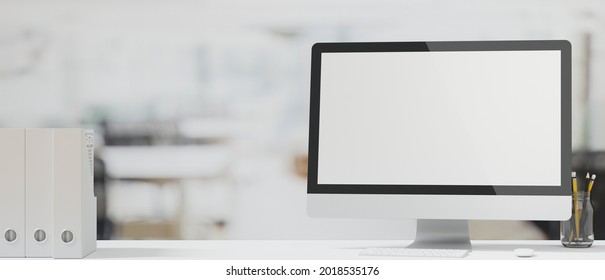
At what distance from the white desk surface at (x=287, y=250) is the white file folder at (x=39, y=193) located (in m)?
0.13

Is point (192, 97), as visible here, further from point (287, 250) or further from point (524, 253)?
point (524, 253)

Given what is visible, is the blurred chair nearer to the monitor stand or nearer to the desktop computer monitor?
the desktop computer monitor

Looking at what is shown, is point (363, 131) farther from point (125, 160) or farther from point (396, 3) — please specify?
point (125, 160)

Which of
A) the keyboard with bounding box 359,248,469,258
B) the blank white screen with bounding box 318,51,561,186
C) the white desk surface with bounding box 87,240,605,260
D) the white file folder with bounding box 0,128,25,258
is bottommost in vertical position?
the white desk surface with bounding box 87,240,605,260

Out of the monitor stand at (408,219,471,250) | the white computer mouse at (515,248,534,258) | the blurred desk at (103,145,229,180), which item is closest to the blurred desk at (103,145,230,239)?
the blurred desk at (103,145,229,180)

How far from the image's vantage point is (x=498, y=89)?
6.61 ft

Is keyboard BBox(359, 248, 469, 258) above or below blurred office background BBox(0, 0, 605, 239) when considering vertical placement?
below

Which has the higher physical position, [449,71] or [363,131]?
[449,71]

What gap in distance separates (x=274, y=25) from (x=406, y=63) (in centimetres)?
47

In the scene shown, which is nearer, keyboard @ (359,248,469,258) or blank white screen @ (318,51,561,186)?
keyboard @ (359,248,469,258)

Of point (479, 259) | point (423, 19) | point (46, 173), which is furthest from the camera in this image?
point (423, 19)

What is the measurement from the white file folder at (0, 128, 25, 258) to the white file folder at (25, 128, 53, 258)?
0.04ft

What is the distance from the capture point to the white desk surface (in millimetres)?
1896

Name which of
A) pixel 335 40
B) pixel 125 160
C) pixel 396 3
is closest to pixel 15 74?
pixel 125 160
